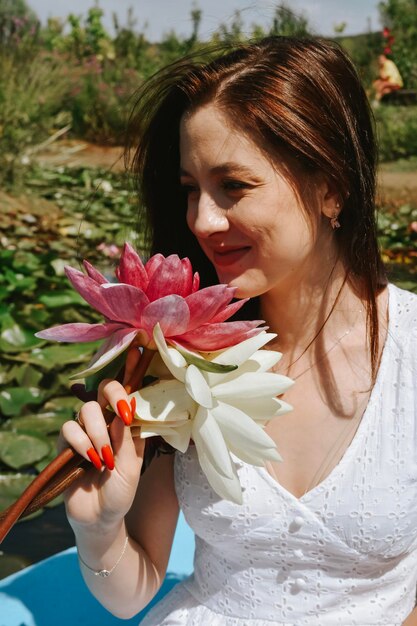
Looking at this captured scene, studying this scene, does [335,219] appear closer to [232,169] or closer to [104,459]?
[232,169]

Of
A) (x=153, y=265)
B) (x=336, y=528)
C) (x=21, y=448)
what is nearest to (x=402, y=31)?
(x=21, y=448)

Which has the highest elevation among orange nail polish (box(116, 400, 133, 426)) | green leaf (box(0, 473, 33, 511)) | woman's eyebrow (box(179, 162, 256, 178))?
woman's eyebrow (box(179, 162, 256, 178))

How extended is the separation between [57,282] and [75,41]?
4.19m

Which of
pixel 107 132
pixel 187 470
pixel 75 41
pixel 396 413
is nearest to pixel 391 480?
pixel 396 413

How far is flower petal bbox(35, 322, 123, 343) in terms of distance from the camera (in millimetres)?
985

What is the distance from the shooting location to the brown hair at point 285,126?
132 cm

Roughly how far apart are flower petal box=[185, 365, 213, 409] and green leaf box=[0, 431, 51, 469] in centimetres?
196

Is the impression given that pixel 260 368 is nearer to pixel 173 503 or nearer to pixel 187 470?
pixel 187 470

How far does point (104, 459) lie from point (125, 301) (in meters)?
0.21

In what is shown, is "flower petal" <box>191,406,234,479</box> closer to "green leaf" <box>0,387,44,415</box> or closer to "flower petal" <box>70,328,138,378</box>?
"flower petal" <box>70,328,138,378</box>

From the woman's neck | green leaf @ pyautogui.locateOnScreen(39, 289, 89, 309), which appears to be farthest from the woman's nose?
green leaf @ pyautogui.locateOnScreen(39, 289, 89, 309)

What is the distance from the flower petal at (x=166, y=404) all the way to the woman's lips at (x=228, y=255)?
1.09 ft

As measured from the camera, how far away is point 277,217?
128 cm

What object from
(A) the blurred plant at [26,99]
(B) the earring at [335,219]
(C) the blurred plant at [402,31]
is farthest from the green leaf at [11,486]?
(C) the blurred plant at [402,31]
